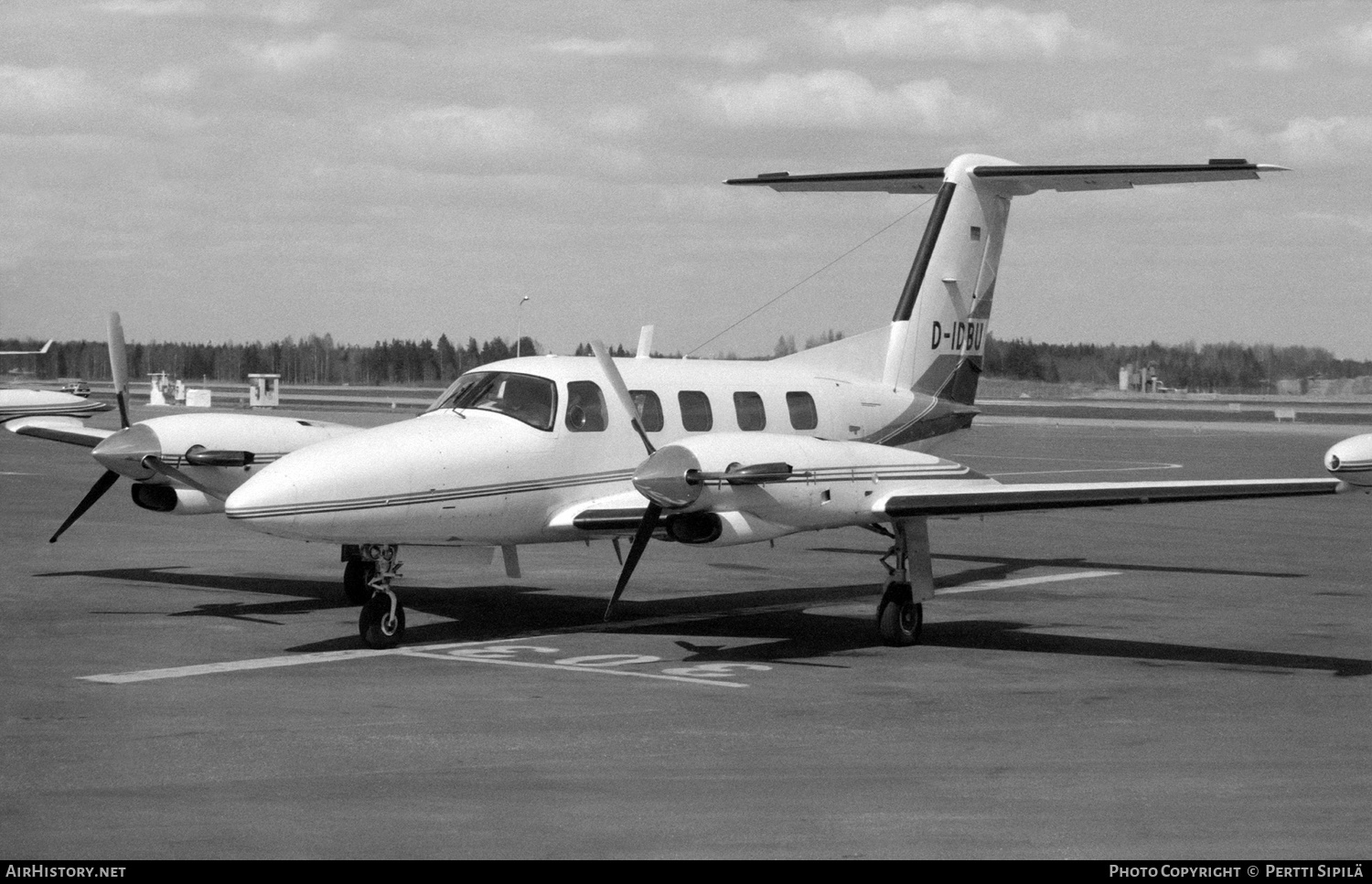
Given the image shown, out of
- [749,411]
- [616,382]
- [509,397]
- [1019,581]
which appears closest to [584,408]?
[616,382]

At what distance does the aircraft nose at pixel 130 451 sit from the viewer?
15.7 metres

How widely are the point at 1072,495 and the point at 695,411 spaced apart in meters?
4.03

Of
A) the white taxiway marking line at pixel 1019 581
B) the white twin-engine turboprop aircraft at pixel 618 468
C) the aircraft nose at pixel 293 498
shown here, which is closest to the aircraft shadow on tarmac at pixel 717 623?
the white taxiway marking line at pixel 1019 581

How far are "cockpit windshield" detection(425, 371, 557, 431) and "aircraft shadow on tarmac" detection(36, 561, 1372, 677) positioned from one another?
2.07m

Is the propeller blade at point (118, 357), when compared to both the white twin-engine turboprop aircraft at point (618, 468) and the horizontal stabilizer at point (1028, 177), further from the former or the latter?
the horizontal stabilizer at point (1028, 177)

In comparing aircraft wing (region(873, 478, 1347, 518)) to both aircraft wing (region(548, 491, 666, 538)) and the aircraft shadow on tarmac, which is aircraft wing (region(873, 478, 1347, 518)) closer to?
the aircraft shadow on tarmac

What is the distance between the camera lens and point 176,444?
16.0 m

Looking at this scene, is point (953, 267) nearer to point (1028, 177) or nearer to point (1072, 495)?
point (1028, 177)

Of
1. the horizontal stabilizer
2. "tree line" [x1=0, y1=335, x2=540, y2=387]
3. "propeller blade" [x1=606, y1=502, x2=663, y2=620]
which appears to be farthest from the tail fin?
"tree line" [x1=0, y1=335, x2=540, y2=387]

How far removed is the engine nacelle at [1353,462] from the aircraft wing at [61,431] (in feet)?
41.5

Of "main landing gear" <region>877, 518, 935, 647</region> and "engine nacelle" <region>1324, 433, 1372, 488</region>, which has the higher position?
"engine nacelle" <region>1324, 433, 1372, 488</region>

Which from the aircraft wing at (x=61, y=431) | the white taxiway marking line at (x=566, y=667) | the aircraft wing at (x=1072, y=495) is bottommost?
the white taxiway marking line at (x=566, y=667)

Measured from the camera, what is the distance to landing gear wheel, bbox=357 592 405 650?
45.5ft
